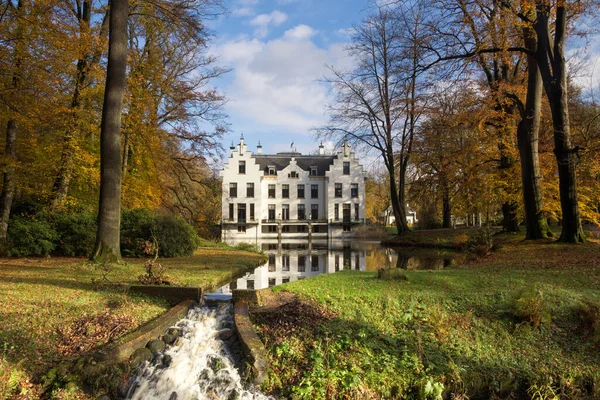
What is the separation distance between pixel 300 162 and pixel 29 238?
37610 millimetres

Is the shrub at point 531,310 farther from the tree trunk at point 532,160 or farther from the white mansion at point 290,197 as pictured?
the white mansion at point 290,197

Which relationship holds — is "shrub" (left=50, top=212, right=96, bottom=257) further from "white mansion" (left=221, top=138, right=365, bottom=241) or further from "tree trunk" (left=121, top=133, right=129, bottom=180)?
"white mansion" (left=221, top=138, right=365, bottom=241)

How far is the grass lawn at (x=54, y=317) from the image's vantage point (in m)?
4.01

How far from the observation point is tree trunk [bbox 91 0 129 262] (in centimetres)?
1006

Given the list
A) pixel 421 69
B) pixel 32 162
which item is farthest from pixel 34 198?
pixel 421 69

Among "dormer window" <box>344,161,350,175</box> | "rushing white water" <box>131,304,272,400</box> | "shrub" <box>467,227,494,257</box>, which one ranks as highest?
"dormer window" <box>344,161,350,175</box>

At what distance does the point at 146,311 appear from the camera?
6.21m

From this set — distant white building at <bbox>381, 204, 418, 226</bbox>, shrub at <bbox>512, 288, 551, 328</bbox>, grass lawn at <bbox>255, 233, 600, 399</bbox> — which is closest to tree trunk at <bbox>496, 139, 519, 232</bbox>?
grass lawn at <bbox>255, 233, 600, 399</bbox>

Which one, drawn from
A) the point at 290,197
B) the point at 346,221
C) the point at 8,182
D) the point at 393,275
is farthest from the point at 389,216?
the point at 393,275

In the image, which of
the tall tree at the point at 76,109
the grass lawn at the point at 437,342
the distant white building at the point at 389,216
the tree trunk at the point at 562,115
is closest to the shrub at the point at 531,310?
the grass lawn at the point at 437,342

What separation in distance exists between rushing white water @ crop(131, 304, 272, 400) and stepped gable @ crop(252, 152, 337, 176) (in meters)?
42.4

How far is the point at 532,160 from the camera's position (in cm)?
1401

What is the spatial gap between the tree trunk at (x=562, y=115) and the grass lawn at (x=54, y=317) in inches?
418

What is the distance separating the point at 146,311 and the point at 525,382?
5281 millimetres
